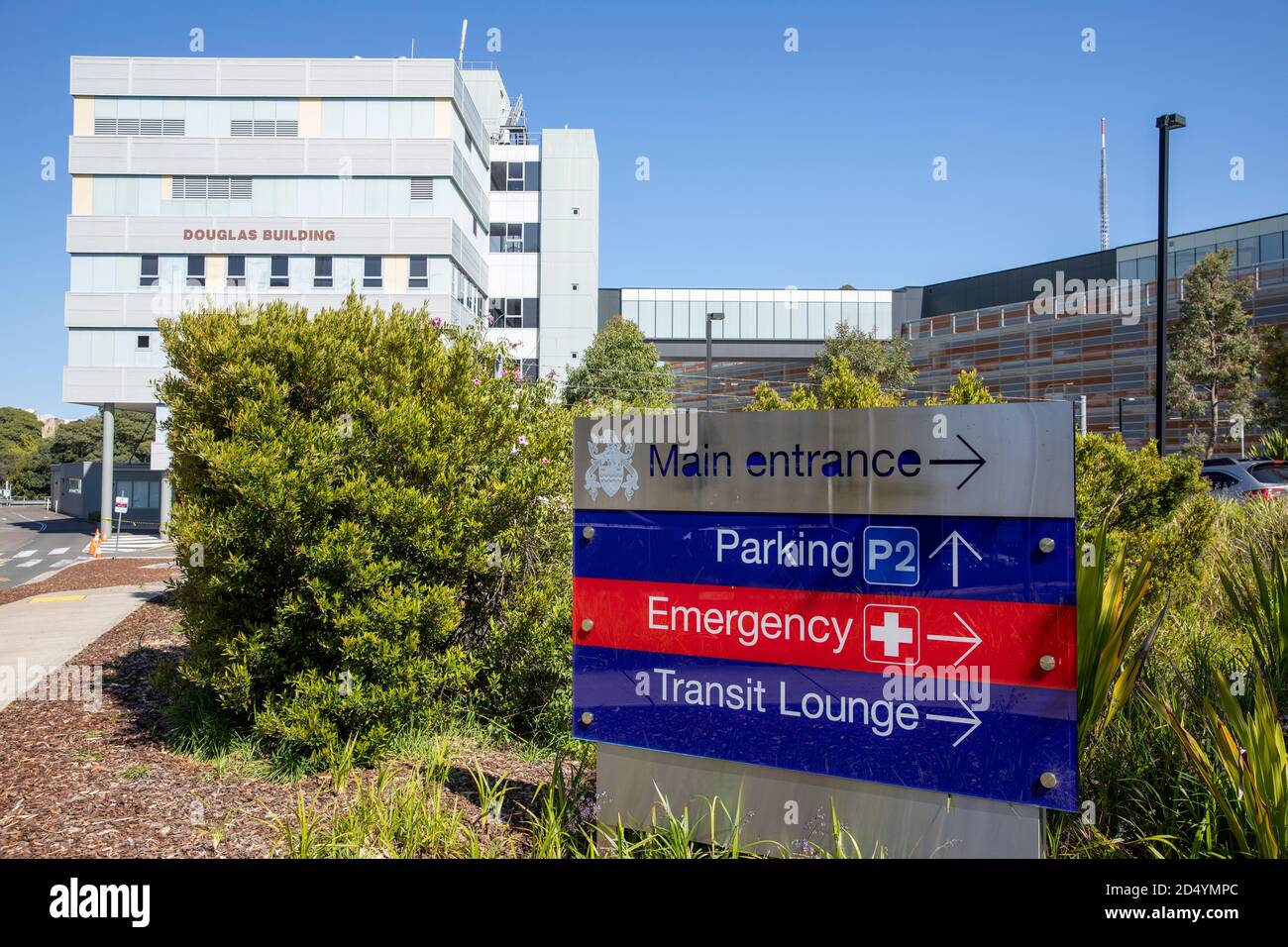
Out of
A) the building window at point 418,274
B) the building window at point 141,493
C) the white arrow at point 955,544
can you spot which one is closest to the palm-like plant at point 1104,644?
the white arrow at point 955,544

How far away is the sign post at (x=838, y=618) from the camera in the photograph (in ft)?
9.34

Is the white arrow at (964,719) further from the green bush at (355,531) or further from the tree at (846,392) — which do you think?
the tree at (846,392)

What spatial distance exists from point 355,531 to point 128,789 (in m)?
1.65

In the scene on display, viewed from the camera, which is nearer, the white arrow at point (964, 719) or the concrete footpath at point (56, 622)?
the white arrow at point (964, 719)

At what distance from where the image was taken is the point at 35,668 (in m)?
7.70

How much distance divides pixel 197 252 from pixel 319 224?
4903 mm

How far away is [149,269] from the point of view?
3694cm

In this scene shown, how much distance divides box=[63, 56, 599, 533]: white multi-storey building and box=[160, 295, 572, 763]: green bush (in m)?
32.1

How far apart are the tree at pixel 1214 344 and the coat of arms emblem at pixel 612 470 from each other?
34333 mm

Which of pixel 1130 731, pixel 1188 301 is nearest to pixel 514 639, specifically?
pixel 1130 731

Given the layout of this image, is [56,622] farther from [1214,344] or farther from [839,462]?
[1214,344]

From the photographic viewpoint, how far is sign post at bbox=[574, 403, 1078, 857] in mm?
2848

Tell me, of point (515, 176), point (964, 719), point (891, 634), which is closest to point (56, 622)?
point (891, 634)
